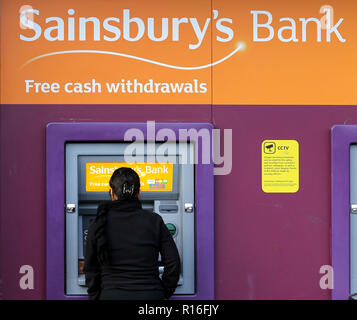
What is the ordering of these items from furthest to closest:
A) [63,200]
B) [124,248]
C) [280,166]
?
1. [280,166]
2. [63,200]
3. [124,248]

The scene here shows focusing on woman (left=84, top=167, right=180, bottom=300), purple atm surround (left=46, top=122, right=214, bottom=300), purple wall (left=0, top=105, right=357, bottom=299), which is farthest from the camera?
purple wall (left=0, top=105, right=357, bottom=299)

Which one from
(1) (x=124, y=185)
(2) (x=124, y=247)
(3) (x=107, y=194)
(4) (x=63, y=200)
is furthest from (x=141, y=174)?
(2) (x=124, y=247)

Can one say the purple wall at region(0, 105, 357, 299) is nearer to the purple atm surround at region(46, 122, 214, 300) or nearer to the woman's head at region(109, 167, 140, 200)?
the purple atm surround at region(46, 122, 214, 300)

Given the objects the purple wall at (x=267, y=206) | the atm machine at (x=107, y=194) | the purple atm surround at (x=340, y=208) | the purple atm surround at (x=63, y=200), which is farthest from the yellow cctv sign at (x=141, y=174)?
the purple atm surround at (x=340, y=208)

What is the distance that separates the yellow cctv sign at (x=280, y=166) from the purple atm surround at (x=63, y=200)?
386mm

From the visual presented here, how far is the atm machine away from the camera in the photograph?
3312mm

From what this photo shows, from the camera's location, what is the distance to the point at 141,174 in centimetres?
333

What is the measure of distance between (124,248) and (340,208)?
156 cm

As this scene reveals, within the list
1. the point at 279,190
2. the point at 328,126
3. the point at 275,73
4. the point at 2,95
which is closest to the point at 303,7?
the point at 275,73

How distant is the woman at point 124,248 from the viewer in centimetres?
258

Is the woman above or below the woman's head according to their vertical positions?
below

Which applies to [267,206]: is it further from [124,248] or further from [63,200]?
[63,200]

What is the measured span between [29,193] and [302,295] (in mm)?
1903

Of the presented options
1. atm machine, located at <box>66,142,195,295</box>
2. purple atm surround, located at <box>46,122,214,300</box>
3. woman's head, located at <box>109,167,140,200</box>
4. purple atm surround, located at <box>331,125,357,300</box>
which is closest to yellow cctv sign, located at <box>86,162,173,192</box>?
atm machine, located at <box>66,142,195,295</box>
